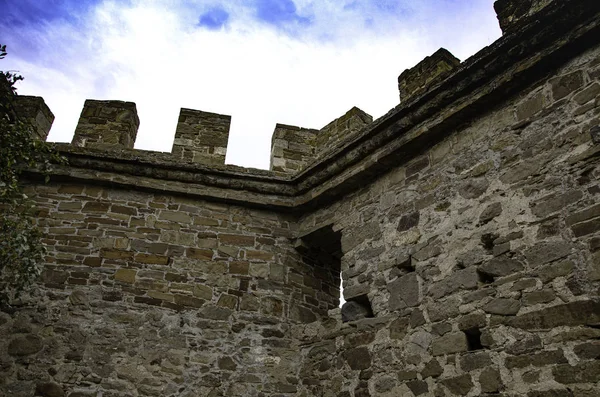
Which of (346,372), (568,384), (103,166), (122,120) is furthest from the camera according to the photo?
(122,120)

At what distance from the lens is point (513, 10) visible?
3.98m

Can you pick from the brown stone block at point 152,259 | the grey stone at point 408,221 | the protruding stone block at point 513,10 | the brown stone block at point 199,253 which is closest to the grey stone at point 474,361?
the grey stone at point 408,221

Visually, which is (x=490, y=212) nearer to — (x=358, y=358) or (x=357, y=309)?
(x=357, y=309)

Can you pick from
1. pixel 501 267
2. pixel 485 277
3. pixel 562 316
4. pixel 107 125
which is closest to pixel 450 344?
pixel 485 277

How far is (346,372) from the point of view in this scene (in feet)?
13.7

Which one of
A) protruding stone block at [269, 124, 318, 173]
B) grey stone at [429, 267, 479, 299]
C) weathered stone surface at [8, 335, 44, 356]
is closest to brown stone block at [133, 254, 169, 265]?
weathered stone surface at [8, 335, 44, 356]

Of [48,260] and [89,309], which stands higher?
[48,260]

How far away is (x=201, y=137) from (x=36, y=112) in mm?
1700

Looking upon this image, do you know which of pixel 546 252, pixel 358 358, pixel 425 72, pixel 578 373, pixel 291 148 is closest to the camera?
pixel 578 373

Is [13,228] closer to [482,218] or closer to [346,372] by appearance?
[346,372]

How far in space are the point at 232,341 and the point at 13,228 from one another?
2.07 metres

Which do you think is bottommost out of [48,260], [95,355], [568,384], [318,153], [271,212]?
[568,384]

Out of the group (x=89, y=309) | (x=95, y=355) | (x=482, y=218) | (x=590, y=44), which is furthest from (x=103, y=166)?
(x=590, y=44)

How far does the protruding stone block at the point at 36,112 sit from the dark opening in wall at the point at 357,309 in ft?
11.6
